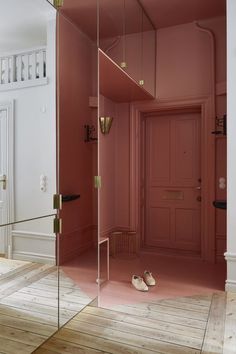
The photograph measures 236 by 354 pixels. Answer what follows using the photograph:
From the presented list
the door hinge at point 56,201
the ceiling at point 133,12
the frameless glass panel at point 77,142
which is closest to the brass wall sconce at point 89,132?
the frameless glass panel at point 77,142

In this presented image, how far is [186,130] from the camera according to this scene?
164 inches

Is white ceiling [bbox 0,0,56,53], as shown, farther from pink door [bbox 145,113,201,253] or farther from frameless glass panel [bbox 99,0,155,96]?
pink door [bbox 145,113,201,253]

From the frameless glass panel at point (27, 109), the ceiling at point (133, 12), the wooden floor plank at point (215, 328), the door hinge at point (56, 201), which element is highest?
the ceiling at point (133, 12)

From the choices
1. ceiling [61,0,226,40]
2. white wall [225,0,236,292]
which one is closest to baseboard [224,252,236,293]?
white wall [225,0,236,292]

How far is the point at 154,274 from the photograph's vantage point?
3.41m

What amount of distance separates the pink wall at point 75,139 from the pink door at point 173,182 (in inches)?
37.1

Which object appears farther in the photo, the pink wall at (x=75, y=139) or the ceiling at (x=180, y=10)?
the pink wall at (x=75, y=139)

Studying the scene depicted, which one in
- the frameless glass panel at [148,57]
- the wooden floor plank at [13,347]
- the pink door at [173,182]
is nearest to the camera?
the wooden floor plank at [13,347]

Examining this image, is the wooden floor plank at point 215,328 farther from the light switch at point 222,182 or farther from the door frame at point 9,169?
the door frame at point 9,169

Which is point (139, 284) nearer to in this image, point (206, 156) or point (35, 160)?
point (35, 160)

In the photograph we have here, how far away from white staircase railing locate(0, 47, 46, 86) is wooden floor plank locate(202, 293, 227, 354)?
2273mm

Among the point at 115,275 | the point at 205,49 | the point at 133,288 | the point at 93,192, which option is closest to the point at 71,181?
the point at 93,192

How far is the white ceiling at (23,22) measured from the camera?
1.94m

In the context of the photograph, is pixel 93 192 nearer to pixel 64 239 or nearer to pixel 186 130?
pixel 64 239
